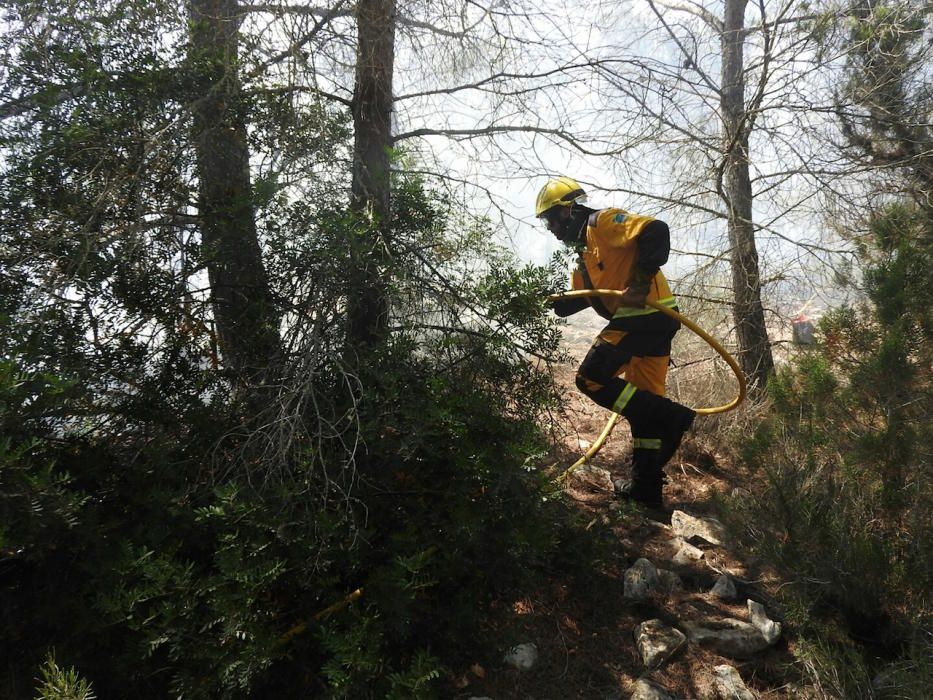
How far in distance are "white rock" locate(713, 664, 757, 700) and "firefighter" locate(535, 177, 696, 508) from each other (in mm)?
1475

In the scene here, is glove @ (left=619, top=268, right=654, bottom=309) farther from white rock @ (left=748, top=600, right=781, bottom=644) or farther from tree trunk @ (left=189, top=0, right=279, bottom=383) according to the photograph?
tree trunk @ (left=189, top=0, right=279, bottom=383)

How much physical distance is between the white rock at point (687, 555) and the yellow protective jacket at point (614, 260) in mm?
1501

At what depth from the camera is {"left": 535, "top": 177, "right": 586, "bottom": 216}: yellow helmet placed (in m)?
4.29

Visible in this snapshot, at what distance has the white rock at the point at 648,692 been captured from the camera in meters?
2.51

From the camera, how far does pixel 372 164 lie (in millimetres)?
3541

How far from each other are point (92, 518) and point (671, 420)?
337 centimetres

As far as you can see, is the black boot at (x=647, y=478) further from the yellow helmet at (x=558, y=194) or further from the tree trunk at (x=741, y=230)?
Result: the yellow helmet at (x=558, y=194)

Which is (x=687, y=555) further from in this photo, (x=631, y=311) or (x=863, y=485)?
(x=631, y=311)

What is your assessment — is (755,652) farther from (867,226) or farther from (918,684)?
(867,226)

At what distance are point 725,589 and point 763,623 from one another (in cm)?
34

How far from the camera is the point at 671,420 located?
4113mm

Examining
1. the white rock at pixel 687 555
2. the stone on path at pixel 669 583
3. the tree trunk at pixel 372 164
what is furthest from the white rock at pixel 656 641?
the tree trunk at pixel 372 164

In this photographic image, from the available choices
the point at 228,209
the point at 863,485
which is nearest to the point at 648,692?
the point at 863,485

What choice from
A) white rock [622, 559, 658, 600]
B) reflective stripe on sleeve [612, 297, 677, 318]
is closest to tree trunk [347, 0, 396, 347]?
reflective stripe on sleeve [612, 297, 677, 318]
